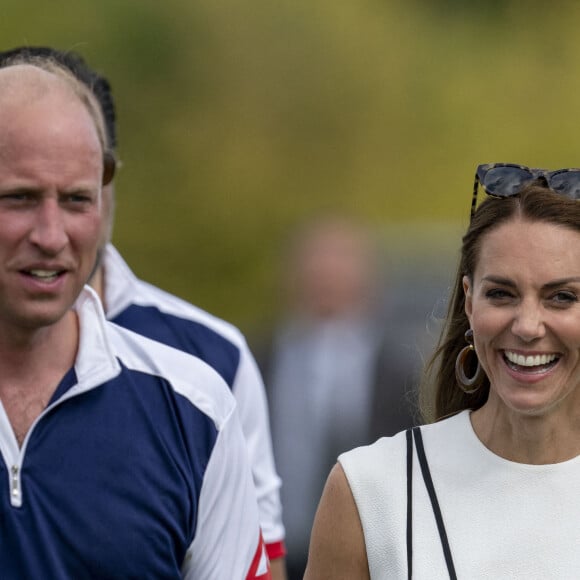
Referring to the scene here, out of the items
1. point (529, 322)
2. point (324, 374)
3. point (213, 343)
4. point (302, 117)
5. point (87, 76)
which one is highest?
point (302, 117)

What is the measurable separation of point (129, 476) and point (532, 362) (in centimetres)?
96

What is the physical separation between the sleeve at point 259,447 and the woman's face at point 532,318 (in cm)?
129

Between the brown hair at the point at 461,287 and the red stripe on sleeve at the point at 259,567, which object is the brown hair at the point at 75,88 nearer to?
the brown hair at the point at 461,287

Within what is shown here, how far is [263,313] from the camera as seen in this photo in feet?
31.2

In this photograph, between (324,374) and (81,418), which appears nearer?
(81,418)

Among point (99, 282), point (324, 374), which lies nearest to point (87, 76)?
point (99, 282)

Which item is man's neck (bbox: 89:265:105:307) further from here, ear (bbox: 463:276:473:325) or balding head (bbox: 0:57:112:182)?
ear (bbox: 463:276:473:325)

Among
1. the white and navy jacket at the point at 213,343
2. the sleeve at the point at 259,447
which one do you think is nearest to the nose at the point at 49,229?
the white and navy jacket at the point at 213,343

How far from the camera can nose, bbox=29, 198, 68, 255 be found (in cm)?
370

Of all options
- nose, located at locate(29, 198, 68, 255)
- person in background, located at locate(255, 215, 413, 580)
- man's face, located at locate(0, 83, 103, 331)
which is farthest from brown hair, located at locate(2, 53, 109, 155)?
person in background, located at locate(255, 215, 413, 580)

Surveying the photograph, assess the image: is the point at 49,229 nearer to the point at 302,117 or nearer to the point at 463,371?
the point at 463,371

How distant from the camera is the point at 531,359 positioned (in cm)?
377

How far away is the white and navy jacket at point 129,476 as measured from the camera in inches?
143

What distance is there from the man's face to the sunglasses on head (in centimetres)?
97
